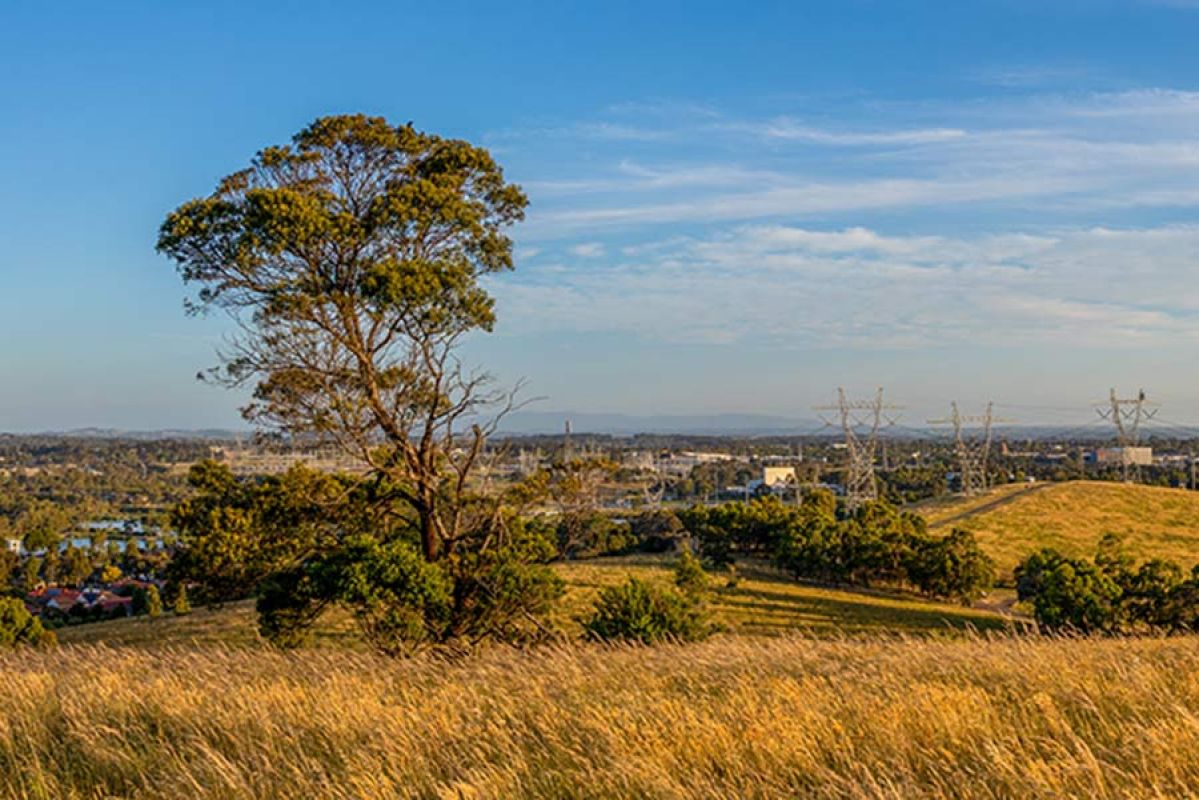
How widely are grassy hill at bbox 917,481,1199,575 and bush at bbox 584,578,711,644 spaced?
122ft

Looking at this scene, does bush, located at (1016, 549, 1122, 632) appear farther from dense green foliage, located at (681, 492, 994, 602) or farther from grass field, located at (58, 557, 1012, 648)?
dense green foliage, located at (681, 492, 994, 602)

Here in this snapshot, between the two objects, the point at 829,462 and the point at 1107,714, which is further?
the point at 829,462

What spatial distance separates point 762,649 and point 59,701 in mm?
5178

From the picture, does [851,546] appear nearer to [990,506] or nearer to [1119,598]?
[1119,598]

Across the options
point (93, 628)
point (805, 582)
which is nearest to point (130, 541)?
point (93, 628)

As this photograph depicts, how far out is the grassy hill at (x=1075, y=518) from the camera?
54281 mm

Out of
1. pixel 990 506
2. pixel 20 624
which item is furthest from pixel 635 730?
pixel 990 506

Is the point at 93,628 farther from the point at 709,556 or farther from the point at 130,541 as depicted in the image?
the point at 130,541

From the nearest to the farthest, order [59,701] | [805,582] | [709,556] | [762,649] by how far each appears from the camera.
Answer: [59,701]
[762,649]
[805,582]
[709,556]

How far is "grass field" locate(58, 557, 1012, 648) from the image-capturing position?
24422mm

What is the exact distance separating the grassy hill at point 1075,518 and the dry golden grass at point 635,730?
4750 centimetres

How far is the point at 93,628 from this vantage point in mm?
32219

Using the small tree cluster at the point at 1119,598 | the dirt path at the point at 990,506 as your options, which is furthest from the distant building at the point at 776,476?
the small tree cluster at the point at 1119,598

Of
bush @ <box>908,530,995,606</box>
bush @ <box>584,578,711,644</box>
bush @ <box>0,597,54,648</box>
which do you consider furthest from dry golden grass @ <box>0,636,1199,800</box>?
bush @ <box>908,530,995,606</box>
